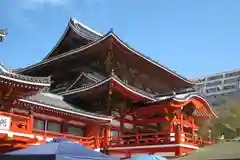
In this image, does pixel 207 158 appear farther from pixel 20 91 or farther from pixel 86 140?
pixel 86 140

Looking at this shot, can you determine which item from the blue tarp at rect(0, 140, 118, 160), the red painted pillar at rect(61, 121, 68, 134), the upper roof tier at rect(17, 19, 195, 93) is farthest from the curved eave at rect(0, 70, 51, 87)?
the upper roof tier at rect(17, 19, 195, 93)

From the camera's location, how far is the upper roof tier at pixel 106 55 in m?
24.0

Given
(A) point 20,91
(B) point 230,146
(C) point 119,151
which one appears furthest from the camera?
(C) point 119,151

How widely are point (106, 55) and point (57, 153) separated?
17510 mm

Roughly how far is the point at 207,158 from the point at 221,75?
12086 cm

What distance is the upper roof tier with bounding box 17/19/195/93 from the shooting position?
78.8 ft

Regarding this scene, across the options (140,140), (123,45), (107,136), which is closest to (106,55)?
(123,45)

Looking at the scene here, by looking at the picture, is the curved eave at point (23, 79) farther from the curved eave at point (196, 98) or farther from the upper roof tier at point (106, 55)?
the upper roof tier at point (106, 55)

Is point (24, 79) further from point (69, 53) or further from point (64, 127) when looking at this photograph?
point (69, 53)

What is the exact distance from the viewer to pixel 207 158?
6500 millimetres

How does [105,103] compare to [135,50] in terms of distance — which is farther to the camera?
[135,50]

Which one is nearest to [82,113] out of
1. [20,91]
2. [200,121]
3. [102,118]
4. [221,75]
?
[102,118]

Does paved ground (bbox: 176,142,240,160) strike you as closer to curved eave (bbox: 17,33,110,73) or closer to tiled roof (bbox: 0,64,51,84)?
tiled roof (bbox: 0,64,51,84)

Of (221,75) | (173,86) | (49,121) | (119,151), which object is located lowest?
(119,151)
